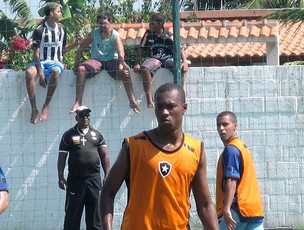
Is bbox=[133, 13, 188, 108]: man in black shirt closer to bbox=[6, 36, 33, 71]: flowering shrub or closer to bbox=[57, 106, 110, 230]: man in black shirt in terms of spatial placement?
bbox=[57, 106, 110, 230]: man in black shirt

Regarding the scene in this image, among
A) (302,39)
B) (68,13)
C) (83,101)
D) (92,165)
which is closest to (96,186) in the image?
(92,165)

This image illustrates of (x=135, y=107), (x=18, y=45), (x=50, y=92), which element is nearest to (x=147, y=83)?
(x=135, y=107)

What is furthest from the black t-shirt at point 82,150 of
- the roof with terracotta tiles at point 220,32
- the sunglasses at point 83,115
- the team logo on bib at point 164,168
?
the team logo on bib at point 164,168

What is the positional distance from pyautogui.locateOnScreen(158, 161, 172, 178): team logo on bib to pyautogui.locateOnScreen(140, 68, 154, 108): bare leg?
19.1ft

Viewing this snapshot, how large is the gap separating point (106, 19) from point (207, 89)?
1549 mm

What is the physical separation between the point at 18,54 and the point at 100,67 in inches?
78.5

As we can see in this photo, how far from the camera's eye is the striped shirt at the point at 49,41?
11.5 m

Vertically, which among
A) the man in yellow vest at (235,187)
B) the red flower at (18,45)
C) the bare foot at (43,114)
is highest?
the red flower at (18,45)

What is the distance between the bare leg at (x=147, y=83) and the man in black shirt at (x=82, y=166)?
3.12 feet

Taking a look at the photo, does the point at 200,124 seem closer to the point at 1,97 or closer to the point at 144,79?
the point at 144,79

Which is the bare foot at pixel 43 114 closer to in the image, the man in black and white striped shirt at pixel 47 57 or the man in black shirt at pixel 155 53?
the man in black and white striped shirt at pixel 47 57

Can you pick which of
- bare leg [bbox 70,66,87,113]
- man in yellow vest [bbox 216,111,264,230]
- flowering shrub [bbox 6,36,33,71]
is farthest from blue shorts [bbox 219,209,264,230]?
flowering shrub [bbox 6,36,33,71]

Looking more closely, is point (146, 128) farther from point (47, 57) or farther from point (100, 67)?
point (47, 57)

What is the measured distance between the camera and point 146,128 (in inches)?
457
